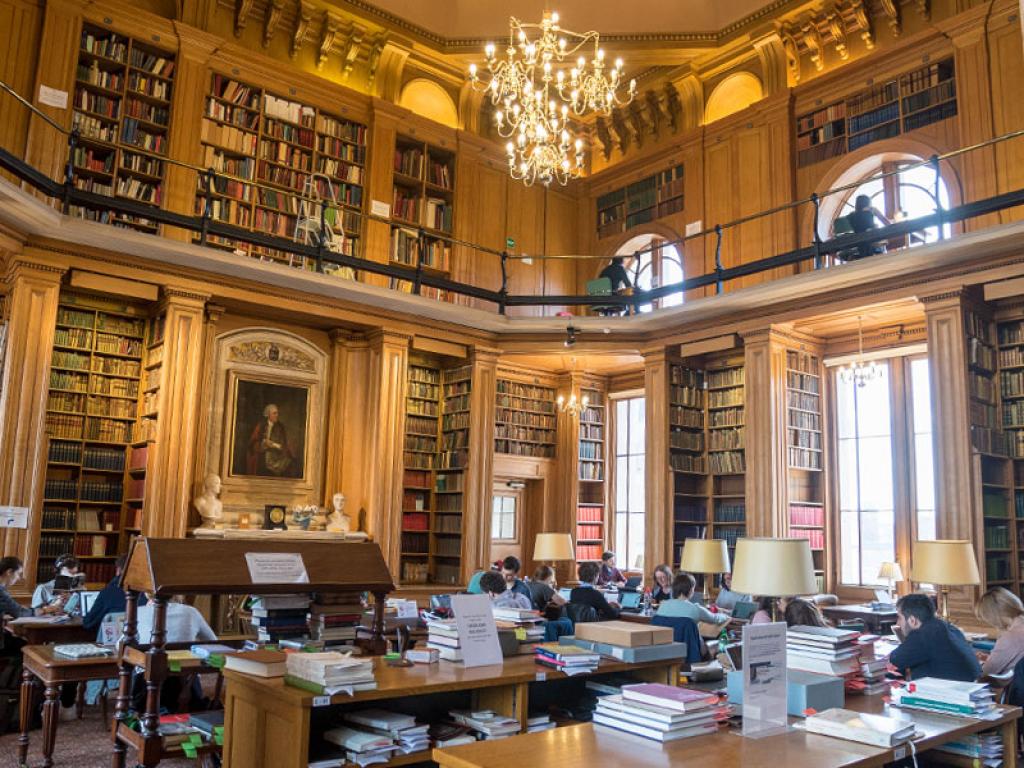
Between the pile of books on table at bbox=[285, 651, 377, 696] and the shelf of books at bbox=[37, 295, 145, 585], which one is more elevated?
the shelf of books at bbox=[37, 295, 145, 585]

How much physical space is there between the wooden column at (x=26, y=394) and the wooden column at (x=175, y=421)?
94cm

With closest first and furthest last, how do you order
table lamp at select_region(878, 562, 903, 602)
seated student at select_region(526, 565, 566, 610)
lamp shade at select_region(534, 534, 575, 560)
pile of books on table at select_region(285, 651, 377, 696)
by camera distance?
pile of books on table at select_region(285, 651, 377, 696) < seated student at select_region(526, 565, 566, 610) < lamp shade at select_region(534, 534, 575, 560) < table lamp at select_region(878, 562, 903, 602)

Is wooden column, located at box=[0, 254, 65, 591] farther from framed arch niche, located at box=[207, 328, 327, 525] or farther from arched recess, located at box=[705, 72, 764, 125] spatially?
arched recess, located at box=[705, 72, 764, 125]

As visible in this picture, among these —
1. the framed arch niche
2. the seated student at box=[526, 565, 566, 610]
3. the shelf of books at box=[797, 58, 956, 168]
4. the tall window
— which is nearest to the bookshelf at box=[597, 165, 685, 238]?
the shelf of books at box=[797, 58, 956, 168]

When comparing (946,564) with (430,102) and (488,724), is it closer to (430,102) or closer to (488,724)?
(488,724)

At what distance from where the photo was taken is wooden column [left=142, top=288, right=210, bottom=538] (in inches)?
320

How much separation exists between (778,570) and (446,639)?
1500 millimetres

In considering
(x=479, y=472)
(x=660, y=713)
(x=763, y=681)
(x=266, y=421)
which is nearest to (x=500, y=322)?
(x=479, y=472)

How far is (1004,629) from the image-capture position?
4.62 m

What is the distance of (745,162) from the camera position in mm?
10500

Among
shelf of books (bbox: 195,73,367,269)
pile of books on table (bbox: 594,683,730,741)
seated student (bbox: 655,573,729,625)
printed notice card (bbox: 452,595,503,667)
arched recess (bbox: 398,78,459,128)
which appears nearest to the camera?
pile of books on table (bbox: 594,683,730,741)

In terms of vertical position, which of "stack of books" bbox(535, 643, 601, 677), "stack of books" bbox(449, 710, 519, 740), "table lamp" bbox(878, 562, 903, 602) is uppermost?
"table lamp" bbox(878, 562, 903, 602)

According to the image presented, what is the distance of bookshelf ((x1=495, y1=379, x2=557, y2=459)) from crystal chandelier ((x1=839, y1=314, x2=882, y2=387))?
13.1 ft

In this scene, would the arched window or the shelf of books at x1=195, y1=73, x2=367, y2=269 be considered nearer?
the shelf of books at x1=195, y1=73, x2=367, y2=269
